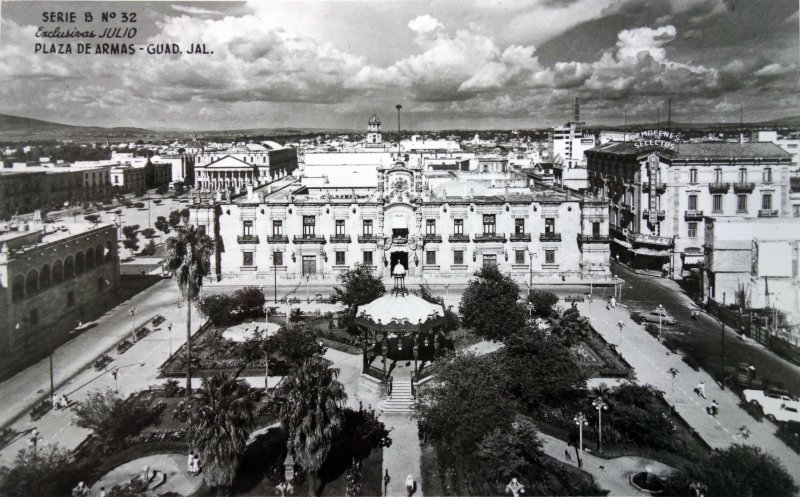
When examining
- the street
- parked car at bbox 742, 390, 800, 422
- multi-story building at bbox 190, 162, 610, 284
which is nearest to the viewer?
parked car at bbox 742, 390, 800, 422

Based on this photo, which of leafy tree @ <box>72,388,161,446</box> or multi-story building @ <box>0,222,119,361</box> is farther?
multi-story building @ <box>0,222,119,361</box>

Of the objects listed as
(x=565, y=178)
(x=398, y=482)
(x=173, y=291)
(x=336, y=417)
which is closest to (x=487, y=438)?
(x=398, y=482)

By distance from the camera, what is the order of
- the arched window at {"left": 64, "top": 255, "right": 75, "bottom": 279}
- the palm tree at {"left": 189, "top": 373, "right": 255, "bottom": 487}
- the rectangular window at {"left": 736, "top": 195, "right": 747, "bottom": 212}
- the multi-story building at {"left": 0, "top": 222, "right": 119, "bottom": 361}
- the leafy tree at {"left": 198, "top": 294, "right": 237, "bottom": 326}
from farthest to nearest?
the rectangular window at {"left": 736, "top": 195, "right": 747, "bottom": 212}, the arched window at {"left": 64, "top": 255, "right": 75, "bottom": 279}, the leafy tree at {"left": 198, "top": 294, "right": 237, "bottom": 326}, the multi-story building at {"left": 0, "top": 222, "right": 119, "bottom": 361}, the palm tree at {"left": 189, "top": 373, "right": 255, "bottom": 487}

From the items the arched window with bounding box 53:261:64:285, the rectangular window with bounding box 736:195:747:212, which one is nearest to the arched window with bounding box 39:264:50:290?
the arched window with bounding box 53:261:64:285

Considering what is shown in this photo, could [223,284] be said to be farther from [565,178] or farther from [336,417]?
[565,178]

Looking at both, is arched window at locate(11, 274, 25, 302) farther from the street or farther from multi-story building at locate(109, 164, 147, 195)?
multi-story building at locate(109, 164, 147, 195)

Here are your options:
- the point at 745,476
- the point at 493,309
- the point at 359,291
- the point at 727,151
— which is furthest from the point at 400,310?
the point at 727,151

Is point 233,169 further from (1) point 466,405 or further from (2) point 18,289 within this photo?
(1) point 466,405
